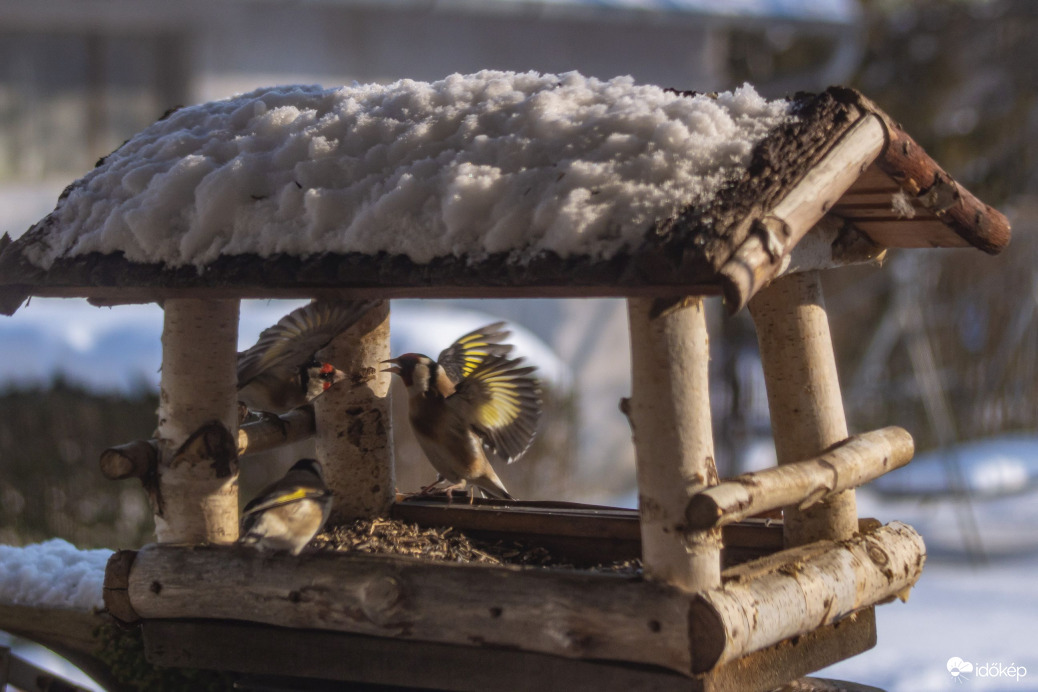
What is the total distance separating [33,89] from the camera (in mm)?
7199

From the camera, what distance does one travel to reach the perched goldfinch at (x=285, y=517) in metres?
2.30

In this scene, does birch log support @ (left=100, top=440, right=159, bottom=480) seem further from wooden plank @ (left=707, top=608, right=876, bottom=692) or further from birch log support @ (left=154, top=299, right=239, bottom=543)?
wooden plank @ (left=707, top=608, right=876, bottom=692)

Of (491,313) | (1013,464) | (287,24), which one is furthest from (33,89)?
(1013,464)

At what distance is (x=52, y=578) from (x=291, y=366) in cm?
105

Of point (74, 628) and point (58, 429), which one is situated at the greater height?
point (58, 429)

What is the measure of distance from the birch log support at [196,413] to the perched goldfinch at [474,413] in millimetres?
417

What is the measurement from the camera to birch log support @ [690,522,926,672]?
198cm

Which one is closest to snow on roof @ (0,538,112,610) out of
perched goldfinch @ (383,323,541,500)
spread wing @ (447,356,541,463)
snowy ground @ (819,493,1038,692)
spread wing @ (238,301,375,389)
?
spread wing @ (238,301,375,389)

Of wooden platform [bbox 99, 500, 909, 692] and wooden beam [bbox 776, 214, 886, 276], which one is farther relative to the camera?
wooden beam [bbox 776, 214, 886, 276]

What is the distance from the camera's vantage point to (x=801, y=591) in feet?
7.25

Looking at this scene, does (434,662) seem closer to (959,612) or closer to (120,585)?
(120,585)

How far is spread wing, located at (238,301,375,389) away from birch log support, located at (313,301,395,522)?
0.20 meters

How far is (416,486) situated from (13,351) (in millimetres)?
2156

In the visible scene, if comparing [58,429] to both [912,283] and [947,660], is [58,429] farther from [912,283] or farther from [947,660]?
[912,283]
